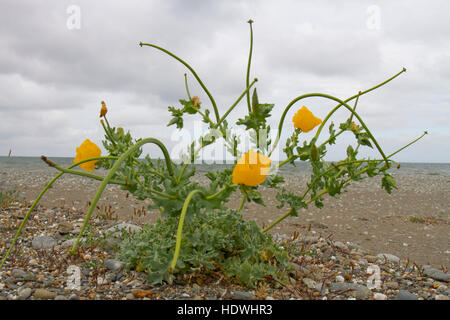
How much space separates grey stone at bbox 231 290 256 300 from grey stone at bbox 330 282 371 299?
2.21ft

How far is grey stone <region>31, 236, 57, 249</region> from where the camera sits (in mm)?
3343

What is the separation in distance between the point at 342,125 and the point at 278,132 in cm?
49

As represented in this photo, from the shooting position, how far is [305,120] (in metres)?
2.48

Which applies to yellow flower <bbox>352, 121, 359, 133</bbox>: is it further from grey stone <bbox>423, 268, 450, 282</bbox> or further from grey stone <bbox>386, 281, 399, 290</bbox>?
grey stone <bbox>423, 268, 450, 282</bbox>

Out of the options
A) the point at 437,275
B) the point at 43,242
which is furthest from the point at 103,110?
the point at 437,275

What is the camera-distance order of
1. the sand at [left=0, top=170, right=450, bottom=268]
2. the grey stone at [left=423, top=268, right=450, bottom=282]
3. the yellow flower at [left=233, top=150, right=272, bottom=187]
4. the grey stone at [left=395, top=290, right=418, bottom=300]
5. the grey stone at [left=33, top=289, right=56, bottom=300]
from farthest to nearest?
the sand at [left=0, top=170, right=450, bottom=268] → the grey stone at [left=423, top=268, right=450, bottom=282] → the grey stone at [left=395, top=290, right=418, bottom=300] → the grey stone at [left=33, top=289, right=56, bottom=300] → the yellow flower at [left=233, top=150, right=272, bottom=187]

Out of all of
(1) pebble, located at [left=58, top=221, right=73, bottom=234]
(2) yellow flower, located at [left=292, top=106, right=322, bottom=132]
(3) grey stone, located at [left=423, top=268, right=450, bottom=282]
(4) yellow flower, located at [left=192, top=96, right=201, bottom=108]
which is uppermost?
(4) yellow flower, located at [left=192, top=96, right=201, bottom=108]

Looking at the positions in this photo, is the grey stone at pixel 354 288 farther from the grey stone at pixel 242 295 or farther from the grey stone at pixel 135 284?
the grey stone at pixel 135 284

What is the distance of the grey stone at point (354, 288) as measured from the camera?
2.55m

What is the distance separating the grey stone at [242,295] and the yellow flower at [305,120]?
1.09 m

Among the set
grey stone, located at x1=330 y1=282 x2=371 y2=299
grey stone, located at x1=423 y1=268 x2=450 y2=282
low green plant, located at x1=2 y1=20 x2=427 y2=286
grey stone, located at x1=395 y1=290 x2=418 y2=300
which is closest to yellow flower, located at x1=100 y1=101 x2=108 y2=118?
low green plant, located at x1=2 y1=20 x2=427 y2=286

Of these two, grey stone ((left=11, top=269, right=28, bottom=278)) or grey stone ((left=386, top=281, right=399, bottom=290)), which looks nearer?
grey stone ((left=11, top=269, right=28, bottom=278))

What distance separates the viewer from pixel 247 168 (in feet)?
5.78
